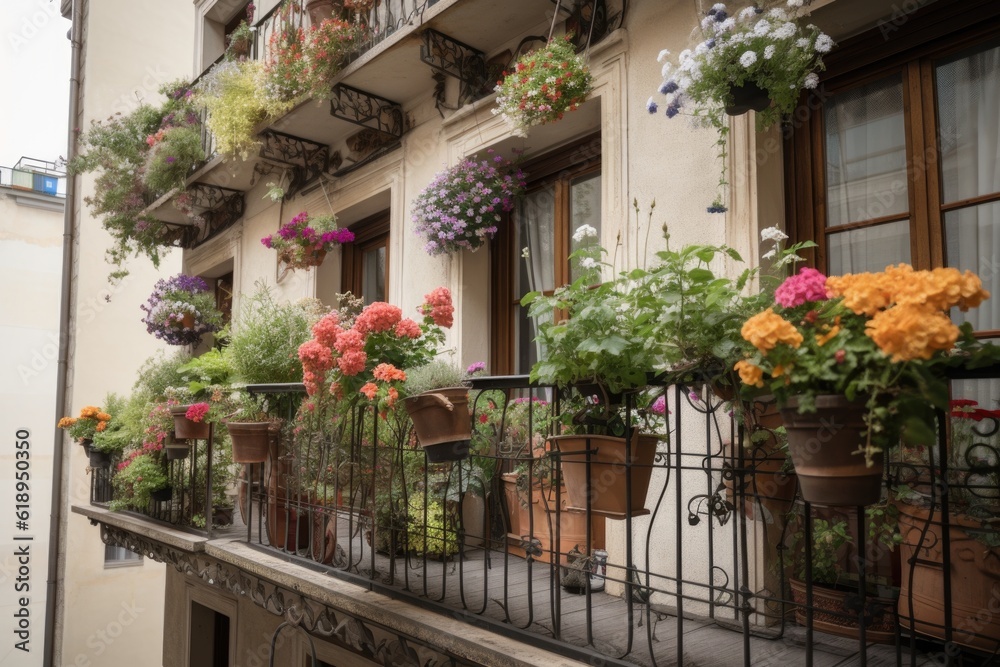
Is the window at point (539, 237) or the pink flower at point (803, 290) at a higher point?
the window at point (539, 237)

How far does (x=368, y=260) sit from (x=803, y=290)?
546 cm

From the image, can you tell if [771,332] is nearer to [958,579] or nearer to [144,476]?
[958,579]

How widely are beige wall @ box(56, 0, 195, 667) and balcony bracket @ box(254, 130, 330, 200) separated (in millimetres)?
5819

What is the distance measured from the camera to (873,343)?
1.88 m

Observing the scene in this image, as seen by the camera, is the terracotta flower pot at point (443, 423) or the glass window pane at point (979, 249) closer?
the glass window pane at point (979, 249)

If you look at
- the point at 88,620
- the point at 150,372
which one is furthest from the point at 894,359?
the point at 88,620

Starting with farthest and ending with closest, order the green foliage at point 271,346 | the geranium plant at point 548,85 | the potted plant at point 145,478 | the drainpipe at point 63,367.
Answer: the drainpipe at point 63,367 < the potted plant at point 145,478 < the green foliage at point 271,346 < the geranium plant at point 548,85

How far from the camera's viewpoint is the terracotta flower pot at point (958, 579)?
2.50 m

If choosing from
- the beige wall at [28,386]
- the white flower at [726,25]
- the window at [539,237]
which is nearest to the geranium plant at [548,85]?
the window at [539,237]

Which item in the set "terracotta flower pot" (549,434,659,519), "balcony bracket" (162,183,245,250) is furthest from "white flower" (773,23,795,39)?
"balcony bracket" (162,183,245,250)

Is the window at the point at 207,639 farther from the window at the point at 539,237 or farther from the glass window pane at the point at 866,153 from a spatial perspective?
the glass window pane at the point at 866,153

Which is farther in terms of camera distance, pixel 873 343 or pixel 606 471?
pixel 606 471

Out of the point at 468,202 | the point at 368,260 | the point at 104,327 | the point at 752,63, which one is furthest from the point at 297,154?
the point at 104,327

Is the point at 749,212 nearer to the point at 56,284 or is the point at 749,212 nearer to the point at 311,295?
the point at 311,295
